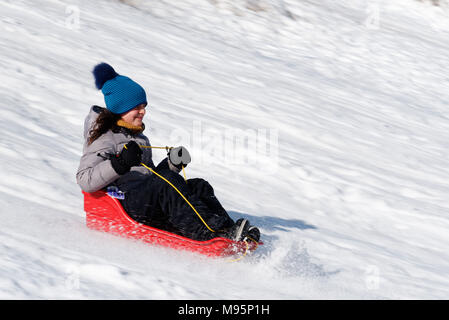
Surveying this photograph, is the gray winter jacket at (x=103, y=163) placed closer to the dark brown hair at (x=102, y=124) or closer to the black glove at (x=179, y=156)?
the dark brown hair at (x=102, y=124)

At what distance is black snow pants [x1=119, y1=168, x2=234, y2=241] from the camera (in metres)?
3.63

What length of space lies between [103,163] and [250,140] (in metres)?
3.32

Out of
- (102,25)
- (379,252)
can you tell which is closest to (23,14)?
(102,25)

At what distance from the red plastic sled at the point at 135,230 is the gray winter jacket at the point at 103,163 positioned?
0.13 m

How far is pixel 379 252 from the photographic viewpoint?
4500 millimetres

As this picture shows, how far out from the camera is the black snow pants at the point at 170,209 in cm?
363

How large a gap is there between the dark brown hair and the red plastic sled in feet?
1.13

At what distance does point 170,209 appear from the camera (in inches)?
145

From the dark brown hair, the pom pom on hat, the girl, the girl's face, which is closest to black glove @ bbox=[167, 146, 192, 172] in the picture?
the girl
